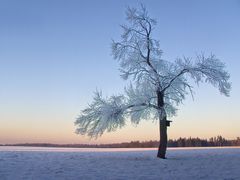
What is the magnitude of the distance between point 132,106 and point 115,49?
4.90 metres

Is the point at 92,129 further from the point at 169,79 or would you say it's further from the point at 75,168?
the point at 75,168

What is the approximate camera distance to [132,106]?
30.5 metres

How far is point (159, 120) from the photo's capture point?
99.2 feet

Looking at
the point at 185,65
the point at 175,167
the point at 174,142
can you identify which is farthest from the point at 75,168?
the point at 174,142

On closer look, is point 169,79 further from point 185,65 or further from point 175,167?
point 175,167

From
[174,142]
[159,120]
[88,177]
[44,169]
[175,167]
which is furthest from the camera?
[174,142]

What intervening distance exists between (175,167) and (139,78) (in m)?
9.42

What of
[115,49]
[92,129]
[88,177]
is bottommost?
[88,177]

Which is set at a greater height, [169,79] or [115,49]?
[115,49]

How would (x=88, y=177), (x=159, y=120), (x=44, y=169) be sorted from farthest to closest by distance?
(x=159, y=120), (x=44, y=169), (x=88, y=177)

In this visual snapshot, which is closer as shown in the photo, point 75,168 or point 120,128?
point 75,168

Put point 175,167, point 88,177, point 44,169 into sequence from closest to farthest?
1. point 88,177
2. point 44,169
3. point 175,167

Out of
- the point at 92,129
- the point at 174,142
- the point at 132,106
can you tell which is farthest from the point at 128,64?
the point at 174,142

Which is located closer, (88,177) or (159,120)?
(88,177)
